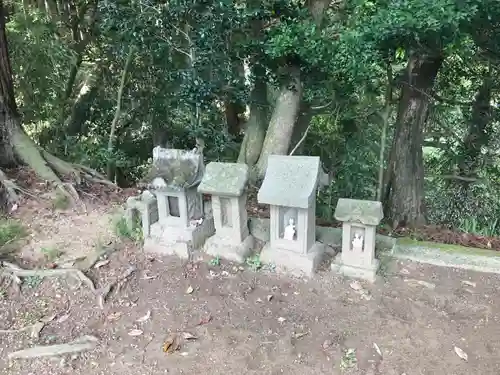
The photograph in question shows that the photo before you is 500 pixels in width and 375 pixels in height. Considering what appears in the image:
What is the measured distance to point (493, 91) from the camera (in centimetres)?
753

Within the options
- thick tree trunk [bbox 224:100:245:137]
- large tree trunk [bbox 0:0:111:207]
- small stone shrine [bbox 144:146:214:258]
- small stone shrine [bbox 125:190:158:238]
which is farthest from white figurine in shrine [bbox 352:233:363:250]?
thick tree trunk [bbox 224:100:245:137]

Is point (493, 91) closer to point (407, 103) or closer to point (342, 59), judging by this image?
point (407, 103)

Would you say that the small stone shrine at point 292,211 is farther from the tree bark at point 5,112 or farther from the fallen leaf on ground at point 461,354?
the tree bark at point 5,112

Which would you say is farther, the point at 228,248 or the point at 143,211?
the point at 143,211

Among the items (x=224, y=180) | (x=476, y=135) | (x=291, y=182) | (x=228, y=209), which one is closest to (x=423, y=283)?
(x=291, y=182)

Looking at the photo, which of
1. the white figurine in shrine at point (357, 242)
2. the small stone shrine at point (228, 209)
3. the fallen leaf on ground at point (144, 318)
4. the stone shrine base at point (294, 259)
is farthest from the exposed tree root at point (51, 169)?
the white figurine in shrine at point (357, 242)

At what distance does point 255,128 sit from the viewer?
6820 millimetres

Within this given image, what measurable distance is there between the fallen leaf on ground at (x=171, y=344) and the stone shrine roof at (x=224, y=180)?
1.34 meters

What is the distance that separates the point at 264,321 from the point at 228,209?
120 centimetres

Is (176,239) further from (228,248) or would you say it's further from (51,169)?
(51,169)

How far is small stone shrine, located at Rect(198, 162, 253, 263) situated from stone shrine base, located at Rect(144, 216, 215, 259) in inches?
5.3

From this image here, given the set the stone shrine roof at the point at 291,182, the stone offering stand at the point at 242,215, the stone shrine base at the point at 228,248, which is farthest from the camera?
the stone shrine base at the point at 228,248

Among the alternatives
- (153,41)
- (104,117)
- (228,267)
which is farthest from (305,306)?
(104,117)

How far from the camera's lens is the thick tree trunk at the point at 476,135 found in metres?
7.67
